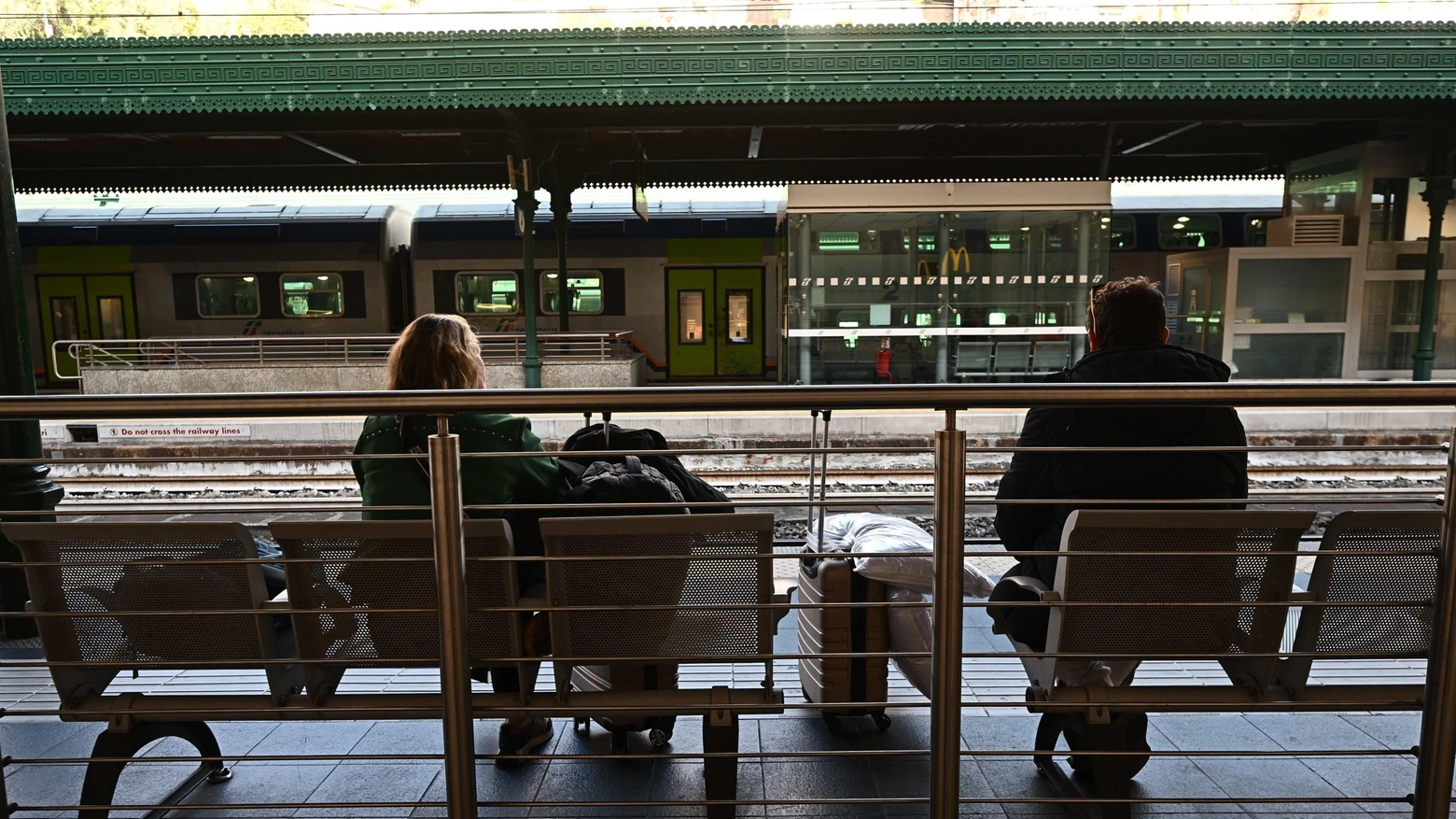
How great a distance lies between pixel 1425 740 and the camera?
1873 millimetres

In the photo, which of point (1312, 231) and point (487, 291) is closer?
point (1312, 231)

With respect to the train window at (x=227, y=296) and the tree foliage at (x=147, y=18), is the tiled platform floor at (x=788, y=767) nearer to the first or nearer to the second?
the tree foliage at (x=147, y=18)

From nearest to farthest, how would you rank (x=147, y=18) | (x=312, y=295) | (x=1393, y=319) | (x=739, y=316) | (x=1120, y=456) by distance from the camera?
(x=1120, y=456), (x=147, y=18), (x=1393, y=319), (x=312, y=295), (x=739, y=316)

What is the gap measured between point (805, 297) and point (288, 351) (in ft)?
28.8

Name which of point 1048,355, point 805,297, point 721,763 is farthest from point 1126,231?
point 721,763

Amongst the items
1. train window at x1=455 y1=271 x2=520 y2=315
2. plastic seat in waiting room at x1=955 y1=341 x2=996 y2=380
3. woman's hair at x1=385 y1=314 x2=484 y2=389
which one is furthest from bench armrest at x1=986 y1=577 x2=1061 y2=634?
train window at x1=455 y1=271 x2=520 y2=315

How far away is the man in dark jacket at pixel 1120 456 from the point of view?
2.23 m

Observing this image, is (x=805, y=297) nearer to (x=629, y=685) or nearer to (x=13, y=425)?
(x=13, y=425)

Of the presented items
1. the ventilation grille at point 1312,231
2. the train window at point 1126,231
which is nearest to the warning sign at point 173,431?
the train window at point 1126,231

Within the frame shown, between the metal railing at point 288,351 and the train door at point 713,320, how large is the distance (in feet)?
3.89

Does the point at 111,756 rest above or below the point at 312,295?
below

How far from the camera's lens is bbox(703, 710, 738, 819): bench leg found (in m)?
2.07

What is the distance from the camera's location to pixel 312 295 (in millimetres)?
15945

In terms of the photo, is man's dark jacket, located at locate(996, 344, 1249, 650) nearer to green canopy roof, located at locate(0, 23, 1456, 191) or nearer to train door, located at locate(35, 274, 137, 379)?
green canopy roof, located at locate(0, 23, 1456, 191)
